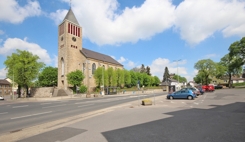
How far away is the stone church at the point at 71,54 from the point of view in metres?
57.2

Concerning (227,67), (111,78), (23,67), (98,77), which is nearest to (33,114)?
(23,67)

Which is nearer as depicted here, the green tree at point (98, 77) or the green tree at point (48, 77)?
the green tree at point (98, 77)

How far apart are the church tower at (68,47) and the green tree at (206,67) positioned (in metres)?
49.3

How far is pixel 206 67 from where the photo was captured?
66750mm

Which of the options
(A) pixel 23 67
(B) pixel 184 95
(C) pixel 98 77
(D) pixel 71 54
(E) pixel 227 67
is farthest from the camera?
(E) pixel 227 67

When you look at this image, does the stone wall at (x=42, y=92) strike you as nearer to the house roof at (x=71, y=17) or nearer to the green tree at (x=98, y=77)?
the green tree at (x=98, y=77)

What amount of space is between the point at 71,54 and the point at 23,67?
16.8m

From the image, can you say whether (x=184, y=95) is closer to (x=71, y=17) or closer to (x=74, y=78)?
(x=74, y=78)

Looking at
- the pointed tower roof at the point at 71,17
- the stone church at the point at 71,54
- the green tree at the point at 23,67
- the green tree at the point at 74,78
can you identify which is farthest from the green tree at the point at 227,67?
the green tree at the point at 23,67

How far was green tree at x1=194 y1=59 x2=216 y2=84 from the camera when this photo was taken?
65.5 m

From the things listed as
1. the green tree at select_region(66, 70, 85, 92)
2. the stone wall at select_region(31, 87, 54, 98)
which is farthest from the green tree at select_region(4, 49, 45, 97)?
the green tree at select_region(66, 70, 85, 92)

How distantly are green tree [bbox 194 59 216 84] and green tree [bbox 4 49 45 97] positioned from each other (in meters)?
60.4

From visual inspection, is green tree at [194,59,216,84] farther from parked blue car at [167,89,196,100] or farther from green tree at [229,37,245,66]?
parked blue car at [167,89,196,100]

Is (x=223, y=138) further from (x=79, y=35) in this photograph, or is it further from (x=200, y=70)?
(x=200, y=70)
